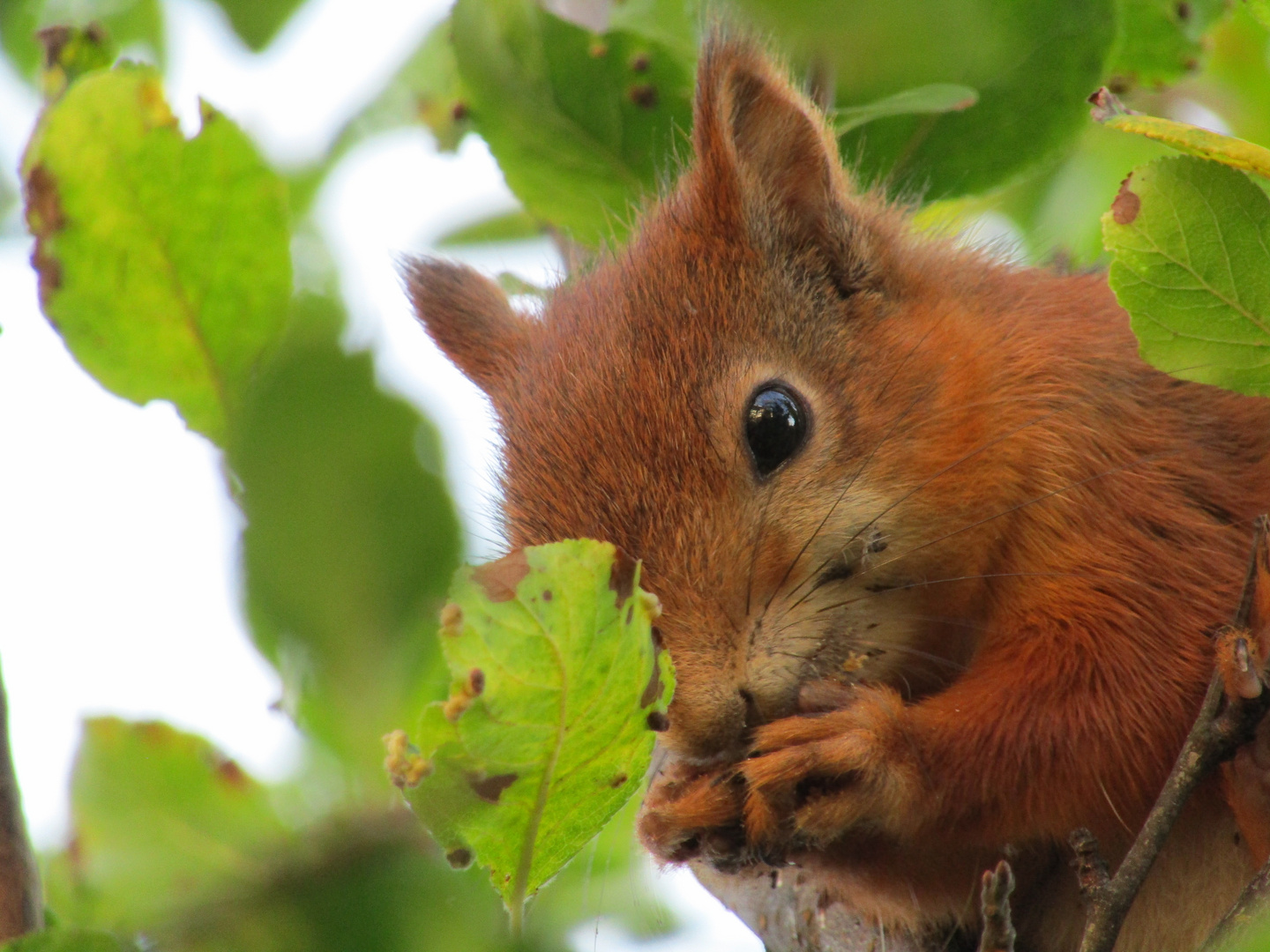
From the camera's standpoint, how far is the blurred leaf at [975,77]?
59.4 inches

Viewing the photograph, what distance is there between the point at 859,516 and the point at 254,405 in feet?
4.68

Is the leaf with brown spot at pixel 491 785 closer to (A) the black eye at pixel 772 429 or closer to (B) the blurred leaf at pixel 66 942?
(B) the blurred leaf at pixel 66 942

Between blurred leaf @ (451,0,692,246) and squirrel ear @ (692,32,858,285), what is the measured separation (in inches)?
3.5

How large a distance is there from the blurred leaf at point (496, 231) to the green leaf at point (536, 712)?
6.82ft

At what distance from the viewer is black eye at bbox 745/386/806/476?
6.72 ft

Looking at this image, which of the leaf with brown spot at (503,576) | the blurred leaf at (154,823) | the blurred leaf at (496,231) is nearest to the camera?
the blurred leaf at (154,823)

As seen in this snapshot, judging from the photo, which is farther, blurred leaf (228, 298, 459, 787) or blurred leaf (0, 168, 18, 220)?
blurred leaf (0, 168, 18, 220)

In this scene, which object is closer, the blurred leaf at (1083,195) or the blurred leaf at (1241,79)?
the blurred leaf at (1083,195)

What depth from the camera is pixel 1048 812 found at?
1893 millimetres

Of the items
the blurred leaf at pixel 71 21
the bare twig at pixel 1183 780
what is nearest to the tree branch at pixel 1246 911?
the bare twig at pixel 1183 780

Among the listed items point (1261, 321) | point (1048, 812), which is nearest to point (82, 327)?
point (1261, 321)

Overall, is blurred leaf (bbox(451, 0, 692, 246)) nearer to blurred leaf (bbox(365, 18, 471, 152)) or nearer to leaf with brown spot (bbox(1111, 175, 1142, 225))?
blurred leaf (bbox(365, 18, 471, 152))

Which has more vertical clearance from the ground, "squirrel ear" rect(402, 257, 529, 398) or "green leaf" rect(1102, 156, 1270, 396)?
"squirrel ear" rect(402, 257, 529, 398)

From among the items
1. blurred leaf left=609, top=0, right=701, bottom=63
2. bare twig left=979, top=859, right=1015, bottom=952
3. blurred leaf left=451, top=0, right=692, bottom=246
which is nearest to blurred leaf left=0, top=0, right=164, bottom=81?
blurred leaf left=451, top=0, right=692, bottom=246
